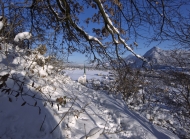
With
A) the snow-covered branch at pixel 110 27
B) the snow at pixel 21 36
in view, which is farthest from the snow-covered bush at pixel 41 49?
the snow-covered branch at pixel 110 27

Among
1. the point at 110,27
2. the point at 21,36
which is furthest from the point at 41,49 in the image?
the point at 110,27

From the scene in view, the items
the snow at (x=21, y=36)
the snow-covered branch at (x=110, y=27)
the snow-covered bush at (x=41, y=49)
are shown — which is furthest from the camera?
the snow-covered branch at (x=110, y=27)

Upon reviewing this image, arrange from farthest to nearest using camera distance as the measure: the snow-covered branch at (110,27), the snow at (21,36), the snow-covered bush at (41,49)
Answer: the snow-covered branch at (110,27)
the snow-covered bush at (41,49)
the snow at (21,36)

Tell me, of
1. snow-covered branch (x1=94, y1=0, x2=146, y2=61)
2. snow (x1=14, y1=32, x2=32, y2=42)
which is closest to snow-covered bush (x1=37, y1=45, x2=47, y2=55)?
snow (x1=14, y1=32, x2=32, y2=42)

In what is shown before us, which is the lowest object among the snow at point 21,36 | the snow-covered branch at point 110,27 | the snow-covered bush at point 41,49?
the snow-covered bush at point 41,49

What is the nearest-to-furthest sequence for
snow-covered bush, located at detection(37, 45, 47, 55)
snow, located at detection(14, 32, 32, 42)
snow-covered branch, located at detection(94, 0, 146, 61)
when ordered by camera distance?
snow, located at detection(14, 32, 32, 42) → snow-covered bush, located at detection(37, 45, 47, 55) → snow-covered branch, located at detection(94, 0, 146, 61)

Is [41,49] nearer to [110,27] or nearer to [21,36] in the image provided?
[21,36]

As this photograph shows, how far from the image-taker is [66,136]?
1349 mm

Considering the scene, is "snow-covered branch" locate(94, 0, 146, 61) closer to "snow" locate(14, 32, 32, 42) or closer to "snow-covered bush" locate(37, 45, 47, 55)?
"snow-covered bush" locate(37, 45, 47, 55)

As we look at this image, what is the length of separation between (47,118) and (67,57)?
112 inches

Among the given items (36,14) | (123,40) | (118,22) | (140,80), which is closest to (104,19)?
(118,22)

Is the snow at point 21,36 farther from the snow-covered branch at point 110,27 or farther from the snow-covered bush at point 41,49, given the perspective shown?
the snow-covered branch at point 110,27

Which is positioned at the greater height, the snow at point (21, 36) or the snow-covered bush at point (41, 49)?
the snow at point (21, 36)

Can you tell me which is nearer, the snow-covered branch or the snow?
the snow
